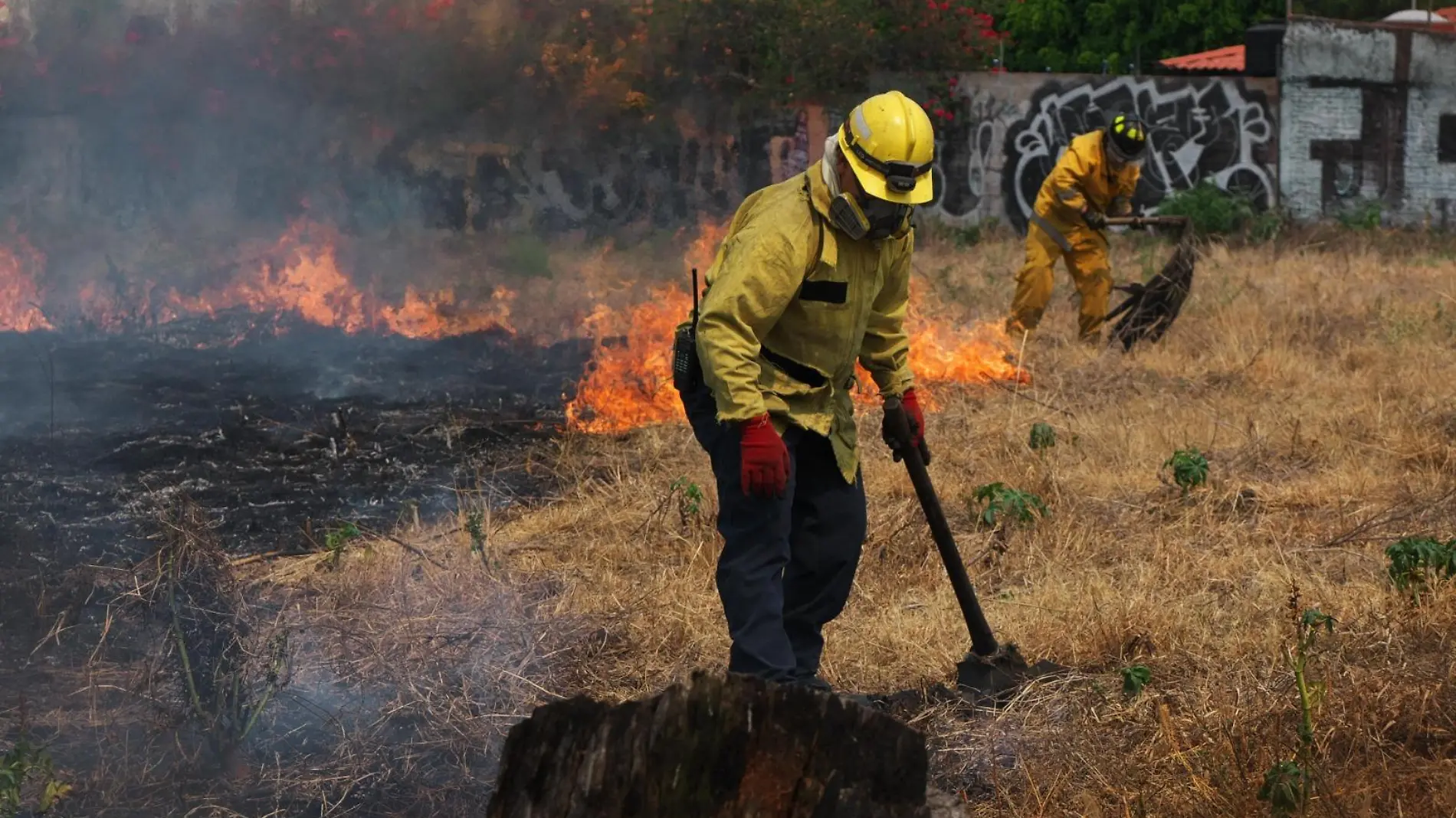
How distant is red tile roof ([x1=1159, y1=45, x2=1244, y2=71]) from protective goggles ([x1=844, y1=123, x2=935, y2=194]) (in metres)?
20.2

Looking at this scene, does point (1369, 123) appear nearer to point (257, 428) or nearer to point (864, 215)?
point (257, 428)

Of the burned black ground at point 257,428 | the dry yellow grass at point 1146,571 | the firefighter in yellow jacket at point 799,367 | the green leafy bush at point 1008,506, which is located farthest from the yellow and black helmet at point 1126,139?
the firefighter in yellow jacket at point 799,367

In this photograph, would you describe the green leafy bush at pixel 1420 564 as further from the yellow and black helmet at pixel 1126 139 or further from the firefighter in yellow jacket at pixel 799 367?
the yellow and black helmet at pixel 1126 139

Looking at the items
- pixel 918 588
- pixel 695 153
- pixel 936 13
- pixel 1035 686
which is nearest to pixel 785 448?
pixel 1035 686

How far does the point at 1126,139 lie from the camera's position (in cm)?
1032

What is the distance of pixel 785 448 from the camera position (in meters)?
3.90

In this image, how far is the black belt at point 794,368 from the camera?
412cm

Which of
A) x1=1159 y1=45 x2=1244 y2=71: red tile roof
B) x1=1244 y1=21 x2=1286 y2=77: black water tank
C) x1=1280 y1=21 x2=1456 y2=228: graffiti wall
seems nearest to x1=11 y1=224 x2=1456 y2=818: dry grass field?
x1=1280 y1=21 x2=1456 y2=228: graffiti wall

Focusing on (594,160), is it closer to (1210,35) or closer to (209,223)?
(209,223)

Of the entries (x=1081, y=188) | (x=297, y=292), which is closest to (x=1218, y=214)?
(x=1081, y=188)

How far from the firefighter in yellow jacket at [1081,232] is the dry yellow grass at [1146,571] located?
0.74m

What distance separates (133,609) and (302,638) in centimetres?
54

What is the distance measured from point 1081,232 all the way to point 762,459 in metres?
7.55

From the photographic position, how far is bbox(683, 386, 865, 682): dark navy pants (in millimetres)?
4004
